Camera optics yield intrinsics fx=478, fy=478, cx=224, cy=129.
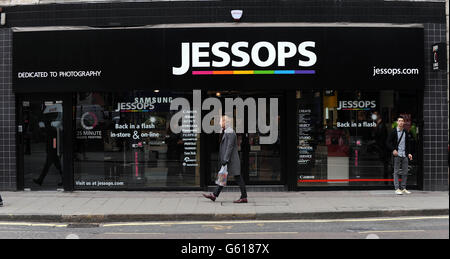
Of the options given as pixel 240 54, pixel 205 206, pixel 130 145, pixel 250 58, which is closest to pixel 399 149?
pixel 250 58

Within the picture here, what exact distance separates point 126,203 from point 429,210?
Answer: 607 centimetres

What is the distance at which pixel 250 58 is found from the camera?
11453 millimetres

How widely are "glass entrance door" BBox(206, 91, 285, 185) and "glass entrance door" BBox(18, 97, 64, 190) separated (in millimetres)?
3789

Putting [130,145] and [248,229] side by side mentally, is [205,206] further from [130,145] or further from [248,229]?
[130,145]

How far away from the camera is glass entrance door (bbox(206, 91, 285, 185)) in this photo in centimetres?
1187

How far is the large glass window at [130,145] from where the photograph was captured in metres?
11.8

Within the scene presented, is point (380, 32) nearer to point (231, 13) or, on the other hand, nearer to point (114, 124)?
point (231, 13)

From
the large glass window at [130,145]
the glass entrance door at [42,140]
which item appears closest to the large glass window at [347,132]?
the large glass window at [130,145]

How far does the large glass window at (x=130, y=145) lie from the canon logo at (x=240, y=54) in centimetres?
116

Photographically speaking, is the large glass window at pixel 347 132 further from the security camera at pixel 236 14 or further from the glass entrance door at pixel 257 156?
the security camera at pixel 236 14

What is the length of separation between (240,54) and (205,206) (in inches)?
153

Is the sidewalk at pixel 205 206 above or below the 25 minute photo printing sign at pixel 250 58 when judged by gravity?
below

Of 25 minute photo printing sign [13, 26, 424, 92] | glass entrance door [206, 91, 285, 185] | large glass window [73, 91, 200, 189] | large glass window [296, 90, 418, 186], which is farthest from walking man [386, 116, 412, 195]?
large glass window [73, 91, 200, 189]

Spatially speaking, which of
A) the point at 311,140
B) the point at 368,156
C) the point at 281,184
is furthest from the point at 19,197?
the point at 368,156
